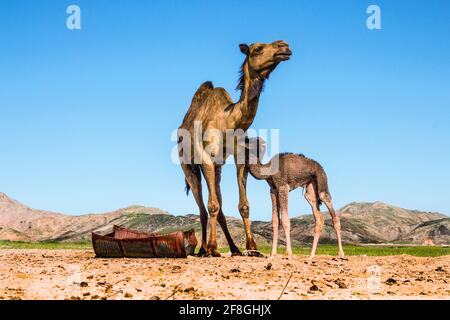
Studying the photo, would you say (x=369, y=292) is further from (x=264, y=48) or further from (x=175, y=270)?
(x=264, y=48)

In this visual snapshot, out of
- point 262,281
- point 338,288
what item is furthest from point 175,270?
point 338,288

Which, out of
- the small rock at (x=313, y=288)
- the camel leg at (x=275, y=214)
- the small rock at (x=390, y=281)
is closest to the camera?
the small rock at (x=313, y=288)

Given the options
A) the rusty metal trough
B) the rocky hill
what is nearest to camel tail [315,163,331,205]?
the rusty metal trough

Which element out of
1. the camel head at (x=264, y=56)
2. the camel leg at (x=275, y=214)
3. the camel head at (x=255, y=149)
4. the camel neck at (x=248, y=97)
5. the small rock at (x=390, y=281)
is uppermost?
the camel head at (x=264, y=56)

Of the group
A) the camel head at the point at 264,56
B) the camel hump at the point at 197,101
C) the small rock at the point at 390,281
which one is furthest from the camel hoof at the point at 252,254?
the small rock at the point at 390,281

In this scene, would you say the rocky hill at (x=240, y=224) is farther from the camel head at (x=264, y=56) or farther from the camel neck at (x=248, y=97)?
the camel head at (x=264, y=56)

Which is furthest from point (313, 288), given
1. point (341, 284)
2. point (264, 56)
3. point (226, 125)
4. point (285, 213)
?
point (264, 56)

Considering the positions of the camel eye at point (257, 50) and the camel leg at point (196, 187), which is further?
the camel leg at point (196, 187)

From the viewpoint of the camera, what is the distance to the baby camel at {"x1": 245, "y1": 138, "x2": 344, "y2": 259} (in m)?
15.2

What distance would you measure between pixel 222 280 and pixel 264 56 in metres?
6.80

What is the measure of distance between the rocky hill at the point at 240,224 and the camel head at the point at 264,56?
38.7 ft

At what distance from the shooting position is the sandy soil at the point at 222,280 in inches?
360
